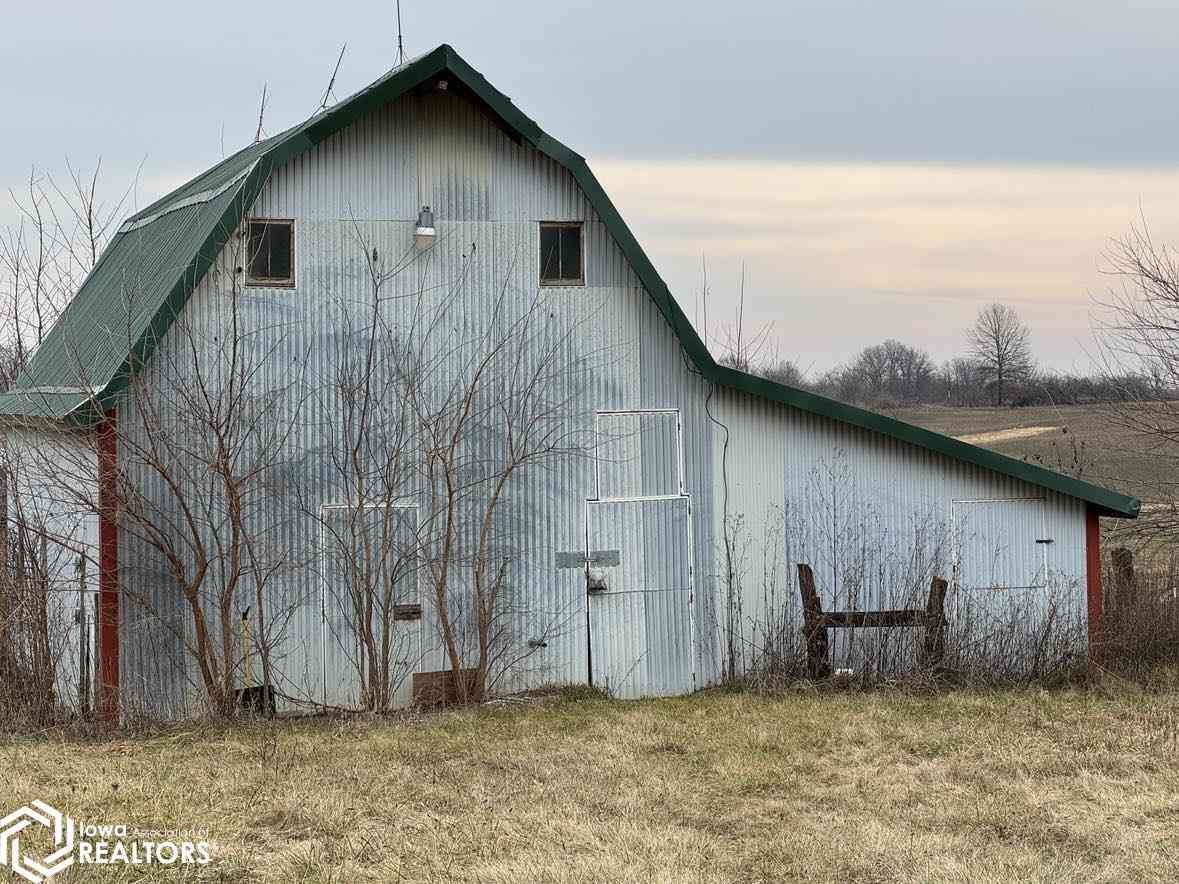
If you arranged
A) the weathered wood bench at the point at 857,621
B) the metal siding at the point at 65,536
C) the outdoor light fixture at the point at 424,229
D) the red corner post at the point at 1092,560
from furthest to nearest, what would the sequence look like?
the red corner post at the point at 1092,560, the weathered wood bench at the point at 857,621, the outdoor light fixture at the point at 424,229, the metal siding at the point at 65,536

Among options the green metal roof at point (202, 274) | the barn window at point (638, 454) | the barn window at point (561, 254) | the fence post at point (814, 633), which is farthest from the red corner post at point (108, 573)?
the fence post at point (814, 633)

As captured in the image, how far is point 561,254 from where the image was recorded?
14953 mm

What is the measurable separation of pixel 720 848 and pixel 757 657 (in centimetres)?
654

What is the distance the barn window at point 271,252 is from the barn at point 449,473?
28 mm

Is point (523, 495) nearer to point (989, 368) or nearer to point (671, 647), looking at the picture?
point (671, 647)

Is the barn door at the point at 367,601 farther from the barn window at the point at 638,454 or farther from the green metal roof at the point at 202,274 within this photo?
the green metal roof at the point at 202,274

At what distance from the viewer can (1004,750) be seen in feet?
36.4

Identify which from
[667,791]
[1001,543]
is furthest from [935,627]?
[667,791]

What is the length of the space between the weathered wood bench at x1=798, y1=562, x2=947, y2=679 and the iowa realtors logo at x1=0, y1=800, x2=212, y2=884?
25.7 feet

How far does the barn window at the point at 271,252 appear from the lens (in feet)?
45.9

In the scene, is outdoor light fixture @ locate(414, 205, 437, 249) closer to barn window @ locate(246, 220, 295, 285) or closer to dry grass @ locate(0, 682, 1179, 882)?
barn window @ locate(246, 220, 295, 285)

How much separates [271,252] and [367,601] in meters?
3.49

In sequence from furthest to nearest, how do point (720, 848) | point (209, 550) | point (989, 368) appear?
point (989, 368) → point (209, 550) → point (720, 848)

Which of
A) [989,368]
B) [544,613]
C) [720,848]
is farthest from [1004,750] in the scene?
[989,368]
